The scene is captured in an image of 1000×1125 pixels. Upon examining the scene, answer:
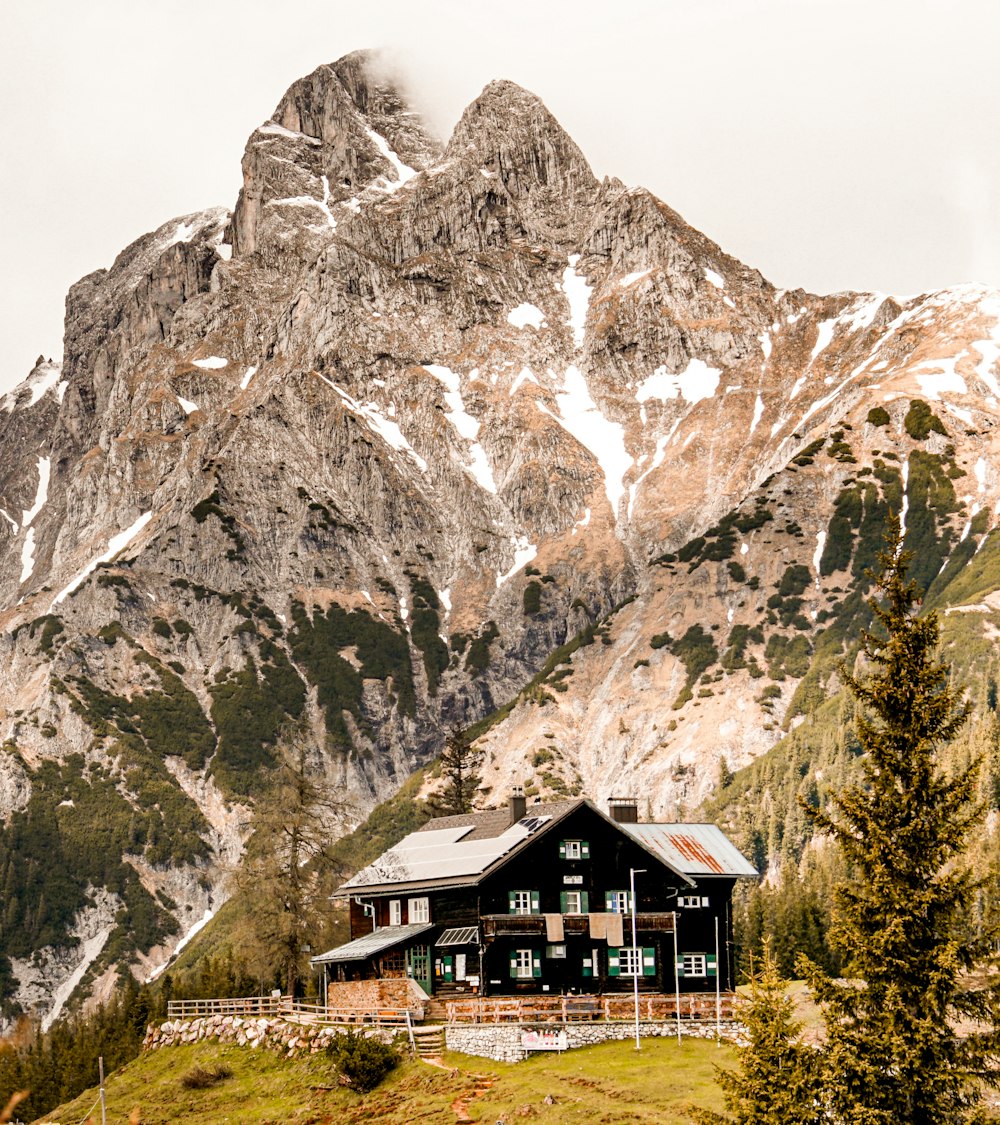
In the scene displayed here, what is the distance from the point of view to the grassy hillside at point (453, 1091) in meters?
55.4

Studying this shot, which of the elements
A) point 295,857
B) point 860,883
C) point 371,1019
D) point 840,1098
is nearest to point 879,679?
point 860,883

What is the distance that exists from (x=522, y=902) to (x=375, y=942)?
8281 mm

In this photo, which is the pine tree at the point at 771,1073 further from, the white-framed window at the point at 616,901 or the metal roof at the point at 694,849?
the metal roof at the point at 694,849

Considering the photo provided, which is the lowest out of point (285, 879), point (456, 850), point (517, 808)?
point (285, 879)

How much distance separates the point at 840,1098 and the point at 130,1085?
172 feet

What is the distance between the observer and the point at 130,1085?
7862 cm

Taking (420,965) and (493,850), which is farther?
(493,850)

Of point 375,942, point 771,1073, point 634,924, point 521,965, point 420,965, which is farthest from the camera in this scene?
point 375,942

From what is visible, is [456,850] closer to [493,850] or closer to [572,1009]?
[493,850]

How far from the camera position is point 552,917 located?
7881 centimetres

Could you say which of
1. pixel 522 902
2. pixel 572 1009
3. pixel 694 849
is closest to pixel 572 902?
pixel 522 902

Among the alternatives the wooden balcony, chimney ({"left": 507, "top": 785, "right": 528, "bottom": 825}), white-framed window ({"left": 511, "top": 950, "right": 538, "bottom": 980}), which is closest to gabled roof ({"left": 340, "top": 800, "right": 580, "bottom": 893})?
chimney ({"left": 507, "top": 785, "right": 528, "bottom": 825})

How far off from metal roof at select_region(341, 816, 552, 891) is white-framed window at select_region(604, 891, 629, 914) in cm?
510

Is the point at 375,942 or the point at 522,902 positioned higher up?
the point at 522,902
